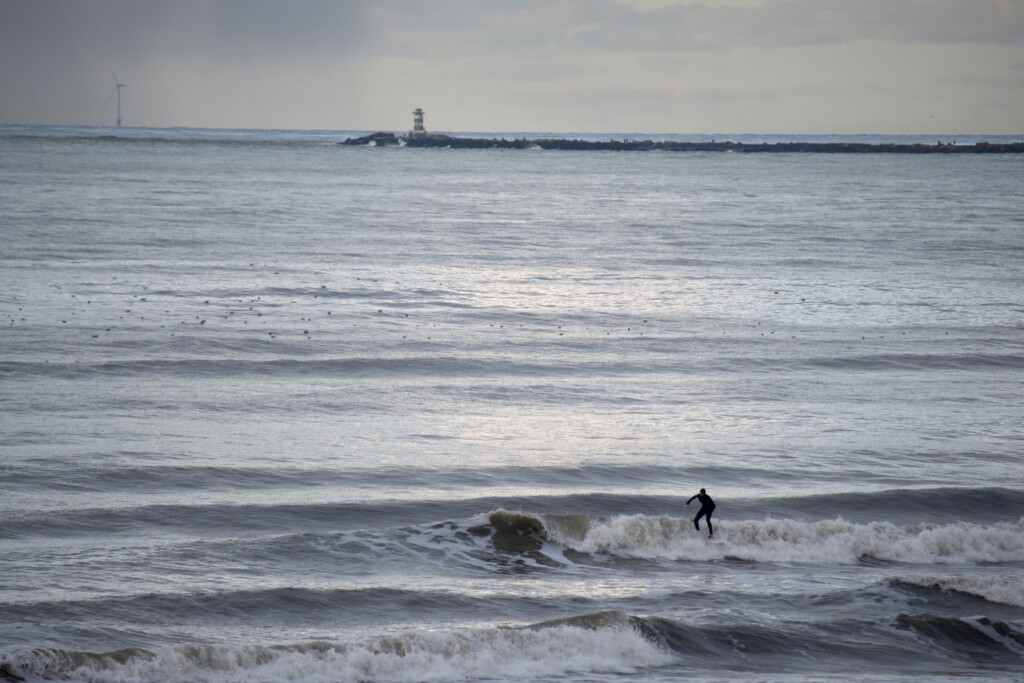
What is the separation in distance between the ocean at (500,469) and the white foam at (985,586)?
0.17 feet

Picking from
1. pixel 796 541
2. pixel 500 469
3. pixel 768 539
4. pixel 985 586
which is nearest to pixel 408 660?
pixel 768 539

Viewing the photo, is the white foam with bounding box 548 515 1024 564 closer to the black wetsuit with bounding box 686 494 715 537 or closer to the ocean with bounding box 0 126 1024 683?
the ocean with bounding box 0 126 1024 683

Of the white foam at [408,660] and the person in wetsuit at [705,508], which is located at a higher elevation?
the person in wetsuit at [705,508]

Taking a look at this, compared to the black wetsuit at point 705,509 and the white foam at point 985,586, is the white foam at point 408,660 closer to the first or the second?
the black wetsuit at point 705,509

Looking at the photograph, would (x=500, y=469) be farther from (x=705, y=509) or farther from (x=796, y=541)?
(x=796, y=541)

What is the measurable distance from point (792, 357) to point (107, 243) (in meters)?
32.3

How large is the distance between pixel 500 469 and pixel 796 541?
19.0 ft

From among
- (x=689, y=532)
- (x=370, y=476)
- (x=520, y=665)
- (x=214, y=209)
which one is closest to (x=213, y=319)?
(x=370, y=476)

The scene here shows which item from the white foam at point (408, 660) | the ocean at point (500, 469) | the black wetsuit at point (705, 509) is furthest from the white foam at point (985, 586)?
the white foam at point (408, 660)

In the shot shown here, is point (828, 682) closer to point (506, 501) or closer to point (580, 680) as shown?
point (580, 680)

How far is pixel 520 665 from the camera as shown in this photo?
13.7m

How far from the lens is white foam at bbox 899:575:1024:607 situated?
623 inches

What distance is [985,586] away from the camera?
52.6 feet

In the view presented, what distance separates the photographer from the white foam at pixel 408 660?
42.7 feet
